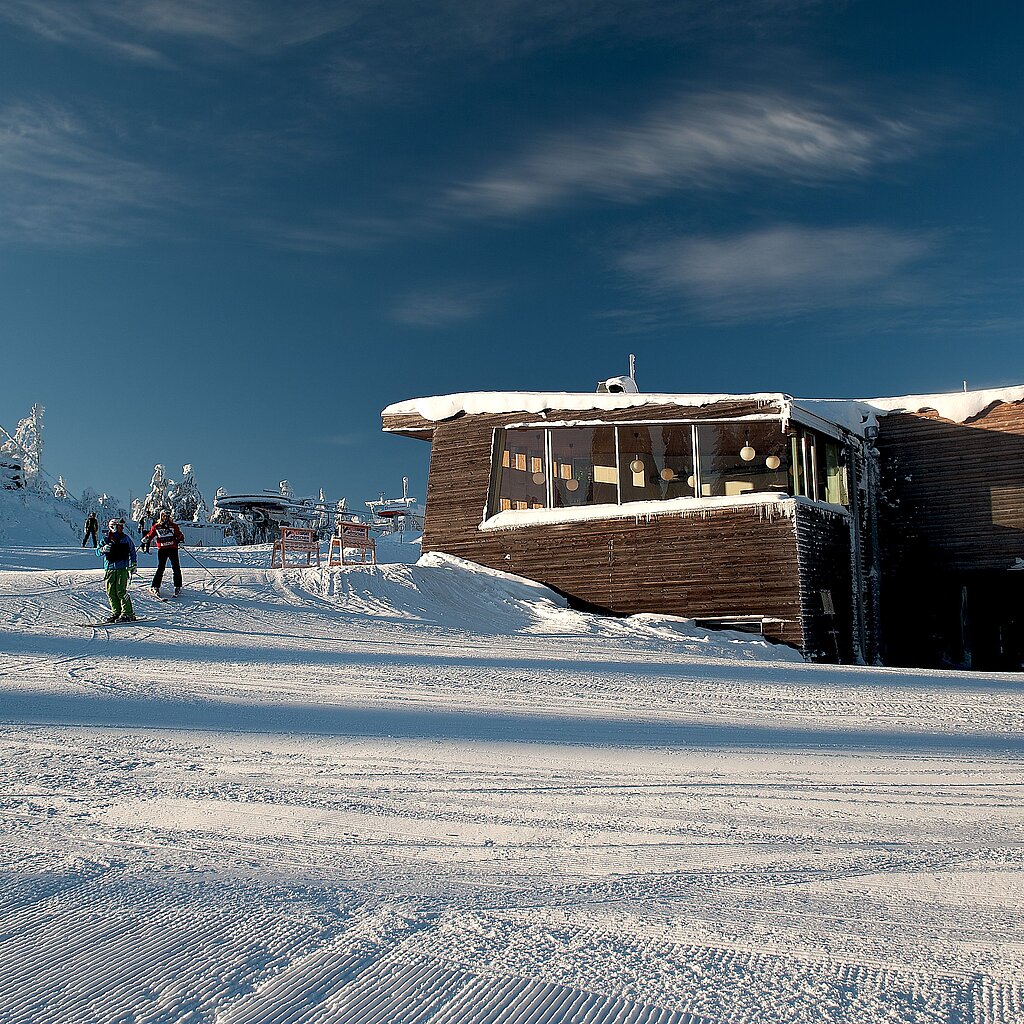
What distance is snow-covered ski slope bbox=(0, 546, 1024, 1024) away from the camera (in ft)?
8.92

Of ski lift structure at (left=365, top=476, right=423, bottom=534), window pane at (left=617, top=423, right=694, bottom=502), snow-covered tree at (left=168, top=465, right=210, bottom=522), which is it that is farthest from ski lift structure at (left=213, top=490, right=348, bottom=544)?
window pane at (left=617, top=423, right=694, bottom=502)

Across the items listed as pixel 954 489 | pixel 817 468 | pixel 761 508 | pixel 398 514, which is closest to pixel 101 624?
pixel 761 508

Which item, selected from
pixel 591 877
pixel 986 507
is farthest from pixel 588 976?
pixel 986 507

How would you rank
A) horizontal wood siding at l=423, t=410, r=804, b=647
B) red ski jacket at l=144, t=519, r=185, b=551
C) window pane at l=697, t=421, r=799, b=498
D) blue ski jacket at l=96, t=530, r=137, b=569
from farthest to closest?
window pane at l=697, t=421, r=799, b=498 < horizontal wood siding at l=423, t=410, r=804, b=647 < red ski jacket at l=144, t=519, r=185, b=551 < blue ski jacket at l=96, t=530, r=137, b=569

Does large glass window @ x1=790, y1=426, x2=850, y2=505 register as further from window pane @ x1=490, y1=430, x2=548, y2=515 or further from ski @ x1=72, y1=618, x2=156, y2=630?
ski @ x1=72, y1=618, x2=156, y2=630

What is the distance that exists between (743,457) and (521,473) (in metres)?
4.59

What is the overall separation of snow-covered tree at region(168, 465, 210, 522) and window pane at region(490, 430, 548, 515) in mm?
41506

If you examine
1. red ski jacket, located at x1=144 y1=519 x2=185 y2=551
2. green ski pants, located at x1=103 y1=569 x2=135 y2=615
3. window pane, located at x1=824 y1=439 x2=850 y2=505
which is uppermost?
window pane, located at x1=824 y1=439 x2=850 y2=505

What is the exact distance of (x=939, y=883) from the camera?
145 inches

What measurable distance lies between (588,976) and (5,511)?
139 ft

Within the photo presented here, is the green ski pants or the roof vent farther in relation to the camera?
the roof vent

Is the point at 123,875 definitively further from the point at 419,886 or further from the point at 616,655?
the point at 616,655

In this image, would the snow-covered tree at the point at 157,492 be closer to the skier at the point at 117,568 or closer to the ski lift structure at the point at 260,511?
the ski lift structure at the point at 260,511

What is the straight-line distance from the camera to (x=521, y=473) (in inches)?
744
